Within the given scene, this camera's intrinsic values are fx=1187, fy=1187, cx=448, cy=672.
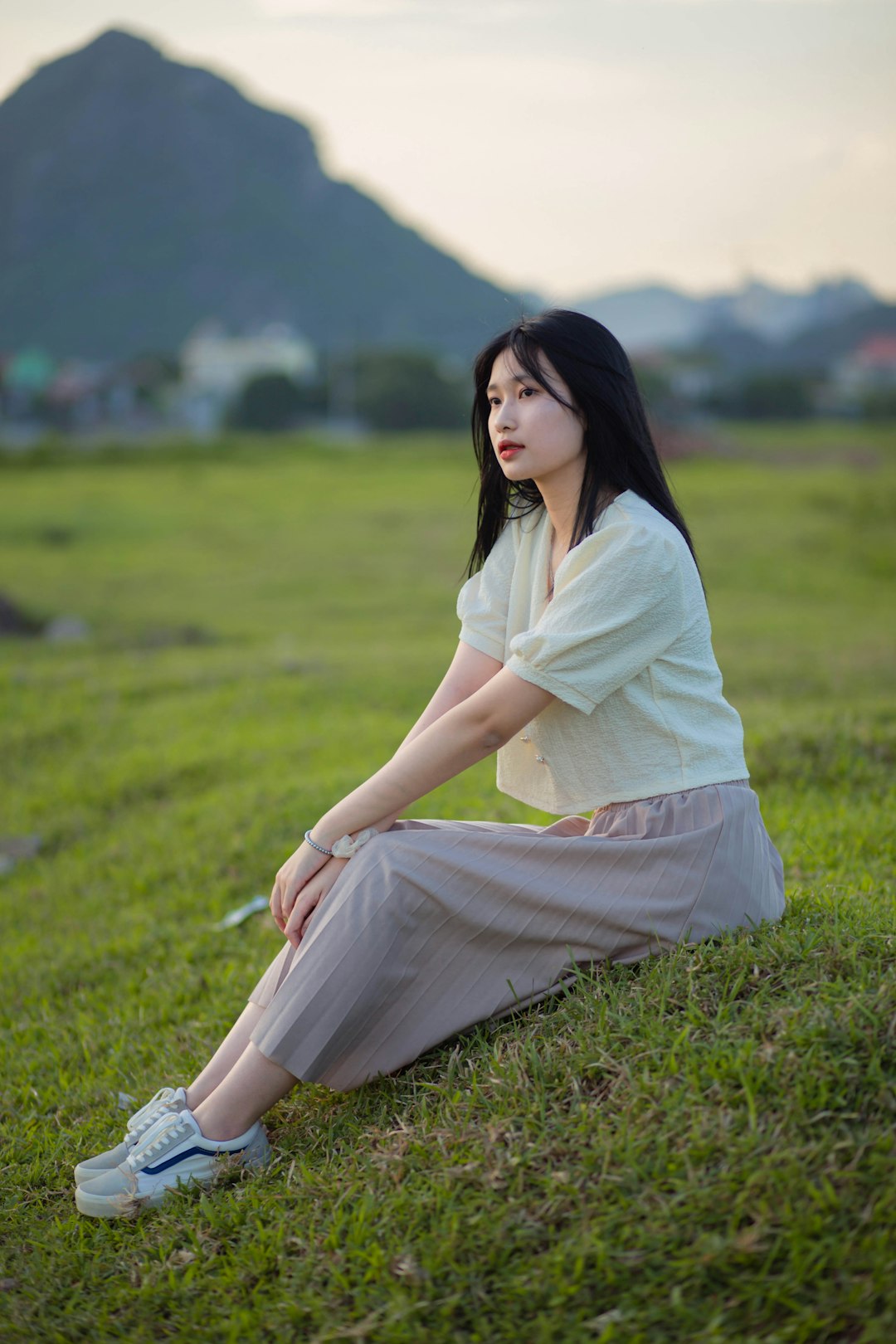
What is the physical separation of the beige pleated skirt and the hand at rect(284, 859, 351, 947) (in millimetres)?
48

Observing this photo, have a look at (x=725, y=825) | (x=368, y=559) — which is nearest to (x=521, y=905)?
(x=725, y=825)

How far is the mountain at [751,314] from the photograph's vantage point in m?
52.4

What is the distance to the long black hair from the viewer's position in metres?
2.13

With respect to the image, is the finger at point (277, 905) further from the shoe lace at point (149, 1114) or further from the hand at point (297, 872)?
the shoe lace at point (149, 1114)

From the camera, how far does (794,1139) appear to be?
165 centimetres

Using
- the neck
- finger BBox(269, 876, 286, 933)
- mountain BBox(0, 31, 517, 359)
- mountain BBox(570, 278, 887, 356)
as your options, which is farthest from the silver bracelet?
mountain BBox(0, 31, 517, 359)

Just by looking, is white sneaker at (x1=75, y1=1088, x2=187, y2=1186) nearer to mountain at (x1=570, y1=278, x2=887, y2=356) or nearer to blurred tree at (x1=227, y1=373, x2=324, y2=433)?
blurred tree at (x1=227, y1=373, x2=324, y2=433)

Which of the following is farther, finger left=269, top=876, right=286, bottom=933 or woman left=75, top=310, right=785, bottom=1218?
finger left=269, top=876, right=286, bottom=933

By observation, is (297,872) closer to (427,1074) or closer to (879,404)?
(427,1074)

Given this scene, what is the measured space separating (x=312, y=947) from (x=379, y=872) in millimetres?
167

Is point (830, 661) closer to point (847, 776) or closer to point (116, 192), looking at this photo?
point (847, 776)

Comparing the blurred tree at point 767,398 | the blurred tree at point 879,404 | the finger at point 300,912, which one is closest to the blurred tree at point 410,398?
the blurred tree at point 767,398

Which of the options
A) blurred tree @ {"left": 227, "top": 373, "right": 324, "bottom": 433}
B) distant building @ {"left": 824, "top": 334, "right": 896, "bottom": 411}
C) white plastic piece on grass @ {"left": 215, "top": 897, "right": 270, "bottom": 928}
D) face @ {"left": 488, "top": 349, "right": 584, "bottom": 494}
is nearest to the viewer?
face @ {"left": 488, "top": 349, "right": 584, "bottom": 494}

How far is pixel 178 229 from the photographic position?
→ 379ft
